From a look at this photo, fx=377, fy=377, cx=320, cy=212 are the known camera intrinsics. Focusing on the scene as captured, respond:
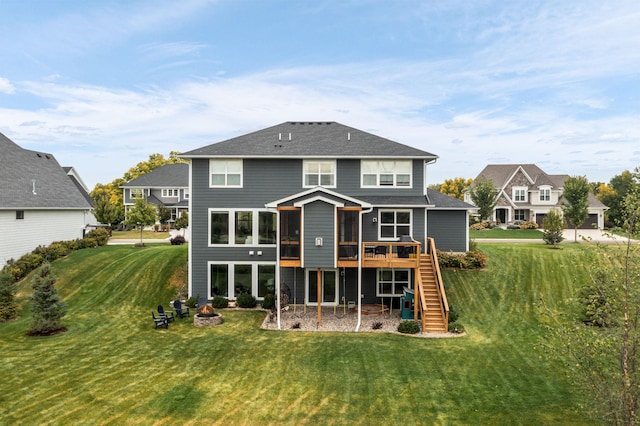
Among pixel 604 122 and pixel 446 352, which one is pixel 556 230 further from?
pixel 446 352

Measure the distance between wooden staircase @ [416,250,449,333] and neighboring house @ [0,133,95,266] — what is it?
24.4 metres

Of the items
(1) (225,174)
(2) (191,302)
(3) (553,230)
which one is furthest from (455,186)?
(2) (191,302)

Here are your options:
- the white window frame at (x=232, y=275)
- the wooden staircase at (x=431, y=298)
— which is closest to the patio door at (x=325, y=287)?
the white window frame at (x=232, y=275)

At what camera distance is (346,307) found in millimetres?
19766

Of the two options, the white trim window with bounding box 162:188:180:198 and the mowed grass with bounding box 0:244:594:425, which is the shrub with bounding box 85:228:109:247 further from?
the white trim window with bounding box 162:188:180:198

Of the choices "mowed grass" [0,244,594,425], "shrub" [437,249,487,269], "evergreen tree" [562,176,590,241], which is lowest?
"mowed grass" [0,244,594,425]

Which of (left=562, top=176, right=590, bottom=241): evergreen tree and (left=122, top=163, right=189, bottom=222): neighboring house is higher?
(left=122, top=163, right=189, bottom=222): neighboring house

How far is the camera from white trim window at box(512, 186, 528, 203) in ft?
158

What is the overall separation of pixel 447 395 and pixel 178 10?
26871 millimetres

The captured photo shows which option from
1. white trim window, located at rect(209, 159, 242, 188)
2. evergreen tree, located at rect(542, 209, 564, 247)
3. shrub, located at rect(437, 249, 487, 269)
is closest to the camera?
white trim window, located at rect(209, 159, 242, 188)

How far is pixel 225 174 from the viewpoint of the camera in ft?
67.2

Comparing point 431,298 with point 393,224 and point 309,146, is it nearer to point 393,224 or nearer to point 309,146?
point 393,224

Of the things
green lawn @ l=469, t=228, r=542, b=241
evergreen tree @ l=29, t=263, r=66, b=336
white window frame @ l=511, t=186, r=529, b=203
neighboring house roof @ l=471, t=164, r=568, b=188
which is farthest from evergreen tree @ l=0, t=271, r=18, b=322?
white window frame @ l=511, t=186, r=529, b=203

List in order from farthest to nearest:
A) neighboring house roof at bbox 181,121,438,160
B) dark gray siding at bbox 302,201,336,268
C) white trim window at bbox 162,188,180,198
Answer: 1. white trim window at bbox 162,188,180,198
2. neighboring house roof at bbox 181,121,438,160
3. dark gray siding at bbox 302,201,336,268
